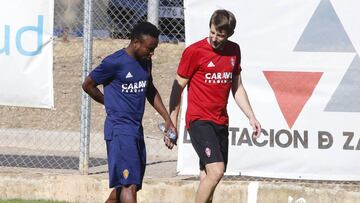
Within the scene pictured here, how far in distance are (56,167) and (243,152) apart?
7.67 feet

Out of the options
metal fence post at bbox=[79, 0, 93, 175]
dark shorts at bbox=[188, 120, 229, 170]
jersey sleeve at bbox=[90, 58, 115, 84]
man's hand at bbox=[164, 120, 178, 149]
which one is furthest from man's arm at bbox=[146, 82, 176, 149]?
metal fence post at bbox=[79, 0, 93, 175]

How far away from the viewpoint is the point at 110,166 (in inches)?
308

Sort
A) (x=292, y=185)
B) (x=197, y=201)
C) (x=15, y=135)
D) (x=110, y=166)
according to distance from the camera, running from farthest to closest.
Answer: (x=15, y=135)
(x=292, y=185)
(x=197, y=201)
(x=110, y=166)

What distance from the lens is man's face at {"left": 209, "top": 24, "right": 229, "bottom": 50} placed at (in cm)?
827

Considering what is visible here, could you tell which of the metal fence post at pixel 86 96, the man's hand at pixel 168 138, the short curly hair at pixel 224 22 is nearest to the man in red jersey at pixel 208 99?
the short curly hair at pixel 224 22

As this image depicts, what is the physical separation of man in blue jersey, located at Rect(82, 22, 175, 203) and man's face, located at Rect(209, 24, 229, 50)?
2.17 feet

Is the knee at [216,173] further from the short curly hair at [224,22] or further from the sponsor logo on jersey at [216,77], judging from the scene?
the short curly hair at [224,22]

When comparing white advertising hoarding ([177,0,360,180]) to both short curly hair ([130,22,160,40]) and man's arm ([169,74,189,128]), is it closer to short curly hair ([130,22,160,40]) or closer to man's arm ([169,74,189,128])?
man's arm ([169,74,189,128])

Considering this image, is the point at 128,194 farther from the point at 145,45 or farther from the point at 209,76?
the point at 209,76

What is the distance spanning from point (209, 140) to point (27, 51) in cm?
266

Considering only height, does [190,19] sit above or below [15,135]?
above

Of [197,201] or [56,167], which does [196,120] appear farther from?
[56,167]

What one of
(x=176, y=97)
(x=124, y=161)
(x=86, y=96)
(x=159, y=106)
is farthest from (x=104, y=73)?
(x=86, y=96)

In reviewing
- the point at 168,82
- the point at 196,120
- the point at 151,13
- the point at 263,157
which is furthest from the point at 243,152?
the point at 168,82
